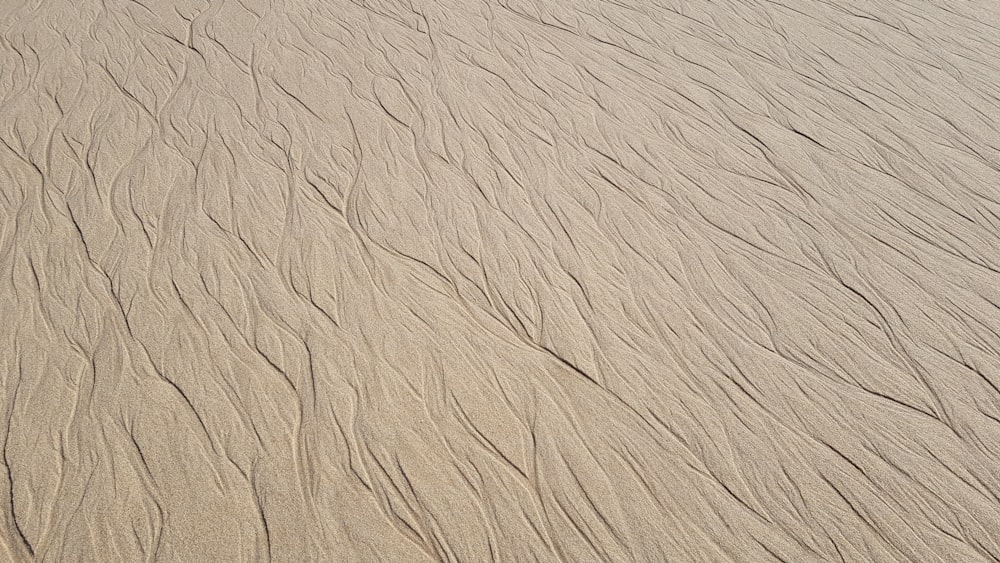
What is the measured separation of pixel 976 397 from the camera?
11.9 feet

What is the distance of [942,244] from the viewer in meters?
4.49

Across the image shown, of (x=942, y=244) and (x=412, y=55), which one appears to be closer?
(x=942, y=244)

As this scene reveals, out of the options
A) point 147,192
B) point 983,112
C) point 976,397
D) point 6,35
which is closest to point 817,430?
point 976,397

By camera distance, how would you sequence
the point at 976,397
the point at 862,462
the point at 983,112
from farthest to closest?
the point at 983,112
the point at 976,397
the point at 862,462

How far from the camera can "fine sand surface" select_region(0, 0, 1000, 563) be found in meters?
3.20

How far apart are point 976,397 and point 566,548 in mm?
2086

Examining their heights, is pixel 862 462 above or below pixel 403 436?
above

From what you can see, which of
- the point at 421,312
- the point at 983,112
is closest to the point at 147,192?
the point at 421,312

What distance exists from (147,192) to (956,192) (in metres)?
5.02

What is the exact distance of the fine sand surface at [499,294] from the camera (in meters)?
3.20

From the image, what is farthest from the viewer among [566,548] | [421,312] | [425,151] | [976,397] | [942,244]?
[425,151]

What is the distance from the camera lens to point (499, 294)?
4176mm

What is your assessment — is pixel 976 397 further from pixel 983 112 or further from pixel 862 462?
pixel 983 112

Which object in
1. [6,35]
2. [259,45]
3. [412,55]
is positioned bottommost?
[6,35]
